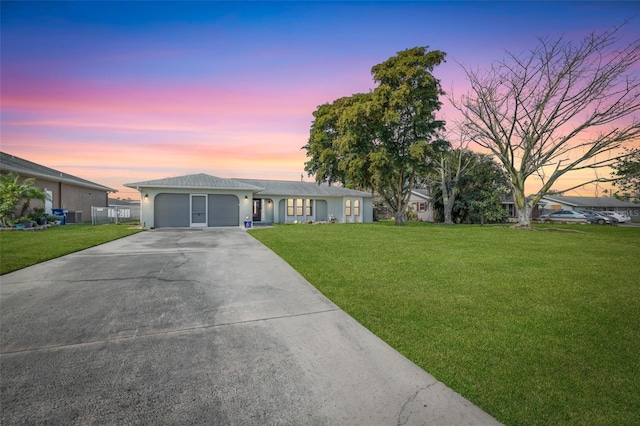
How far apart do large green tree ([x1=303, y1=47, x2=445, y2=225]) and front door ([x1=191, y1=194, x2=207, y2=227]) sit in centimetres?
1090

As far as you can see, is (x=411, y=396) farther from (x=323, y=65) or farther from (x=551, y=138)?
(x=551, y=138)

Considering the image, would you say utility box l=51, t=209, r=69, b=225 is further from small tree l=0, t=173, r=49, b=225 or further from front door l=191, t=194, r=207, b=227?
front door l=191, t=194, r=207, b=227

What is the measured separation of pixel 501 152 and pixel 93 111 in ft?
92.8

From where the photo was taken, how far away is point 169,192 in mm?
18781

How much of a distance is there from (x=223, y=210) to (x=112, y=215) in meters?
11.8

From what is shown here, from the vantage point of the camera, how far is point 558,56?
789 inches

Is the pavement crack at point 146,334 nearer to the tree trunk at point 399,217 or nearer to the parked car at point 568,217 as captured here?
the tree trunk at point 399,217

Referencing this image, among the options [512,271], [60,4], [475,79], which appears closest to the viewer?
[512,271]


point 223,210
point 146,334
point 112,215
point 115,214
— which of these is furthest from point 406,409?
point 112,215

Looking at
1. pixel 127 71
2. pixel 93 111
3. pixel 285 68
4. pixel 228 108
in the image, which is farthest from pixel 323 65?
pixel 93 111

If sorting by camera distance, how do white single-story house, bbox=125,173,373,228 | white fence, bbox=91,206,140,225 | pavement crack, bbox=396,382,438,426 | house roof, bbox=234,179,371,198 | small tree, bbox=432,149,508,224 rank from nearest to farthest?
1. pavement crack, bbox=396,382,438,426
2. white single-story house, bbox=125,173,373,228
3. white fence, bbox=91,206,140,225
4. house roof, bbox=234,179,371,198
5. small tree, bbox=432,149,508,224

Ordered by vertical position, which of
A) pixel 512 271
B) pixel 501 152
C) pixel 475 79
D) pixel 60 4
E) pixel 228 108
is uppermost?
pixel 475 79

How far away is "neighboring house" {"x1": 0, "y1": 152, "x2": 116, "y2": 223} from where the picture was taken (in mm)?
18531

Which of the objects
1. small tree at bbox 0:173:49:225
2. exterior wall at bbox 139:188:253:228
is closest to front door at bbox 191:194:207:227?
exterior wall at bbox 139:188:253:228
